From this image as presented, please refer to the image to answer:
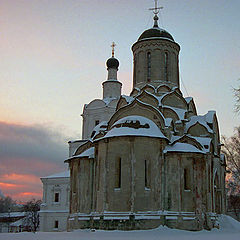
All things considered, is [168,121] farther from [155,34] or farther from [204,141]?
[155,34]

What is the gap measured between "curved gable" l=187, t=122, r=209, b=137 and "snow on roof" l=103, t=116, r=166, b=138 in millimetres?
3074

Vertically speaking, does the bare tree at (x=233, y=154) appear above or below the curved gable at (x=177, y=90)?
below

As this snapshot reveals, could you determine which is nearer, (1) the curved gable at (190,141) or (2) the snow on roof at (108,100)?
(1) the curved gable at (190,141)

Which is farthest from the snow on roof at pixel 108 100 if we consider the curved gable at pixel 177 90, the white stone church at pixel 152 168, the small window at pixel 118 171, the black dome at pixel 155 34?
the small window at pixel 118 171

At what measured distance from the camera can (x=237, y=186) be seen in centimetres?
2564

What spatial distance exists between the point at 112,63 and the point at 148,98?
11438 mm

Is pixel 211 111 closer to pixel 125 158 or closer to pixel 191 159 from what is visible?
pixel 191 159

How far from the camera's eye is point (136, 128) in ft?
60.3

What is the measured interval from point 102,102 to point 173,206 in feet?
48.4

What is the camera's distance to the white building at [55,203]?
3014 cm

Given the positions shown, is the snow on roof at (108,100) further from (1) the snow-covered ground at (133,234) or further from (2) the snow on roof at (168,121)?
(1) the snow-covered ground at (133,234)

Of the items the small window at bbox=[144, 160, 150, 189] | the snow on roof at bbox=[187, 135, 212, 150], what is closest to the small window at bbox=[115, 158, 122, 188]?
the small window at bbox=[144, 160, 150, 189]

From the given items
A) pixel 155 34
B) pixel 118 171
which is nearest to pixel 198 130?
pixel 118 171

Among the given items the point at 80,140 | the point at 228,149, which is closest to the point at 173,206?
the point at 228,149
